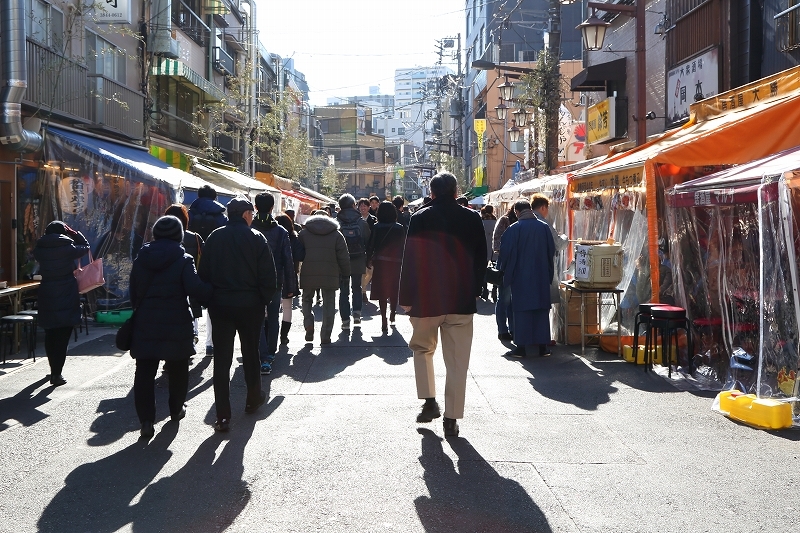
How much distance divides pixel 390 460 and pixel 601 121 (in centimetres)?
1747

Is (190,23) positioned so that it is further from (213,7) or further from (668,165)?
(668,165)

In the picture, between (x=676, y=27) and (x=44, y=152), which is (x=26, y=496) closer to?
(x=44, y=152)

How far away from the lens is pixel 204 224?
10008mm

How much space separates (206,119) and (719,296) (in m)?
27.0

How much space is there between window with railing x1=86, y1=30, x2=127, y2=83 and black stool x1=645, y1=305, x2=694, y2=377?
520 inches

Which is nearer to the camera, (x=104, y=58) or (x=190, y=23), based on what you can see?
(x=104, y=58)

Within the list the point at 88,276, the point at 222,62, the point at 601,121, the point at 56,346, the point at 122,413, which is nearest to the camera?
the point at 122,413

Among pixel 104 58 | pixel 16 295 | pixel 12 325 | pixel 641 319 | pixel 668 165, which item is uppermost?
pixel 104 58

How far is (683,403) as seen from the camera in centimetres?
775

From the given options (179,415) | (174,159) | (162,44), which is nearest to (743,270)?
(179,415)

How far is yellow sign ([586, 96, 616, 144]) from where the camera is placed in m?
20.5

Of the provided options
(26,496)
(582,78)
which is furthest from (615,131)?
(26,496)

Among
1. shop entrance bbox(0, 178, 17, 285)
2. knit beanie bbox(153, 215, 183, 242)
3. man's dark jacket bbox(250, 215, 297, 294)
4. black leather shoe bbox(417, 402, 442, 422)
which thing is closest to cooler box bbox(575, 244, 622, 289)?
man's dark jacket bbox(250, 215, 297, 294)

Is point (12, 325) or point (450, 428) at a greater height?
point (12, 325)
